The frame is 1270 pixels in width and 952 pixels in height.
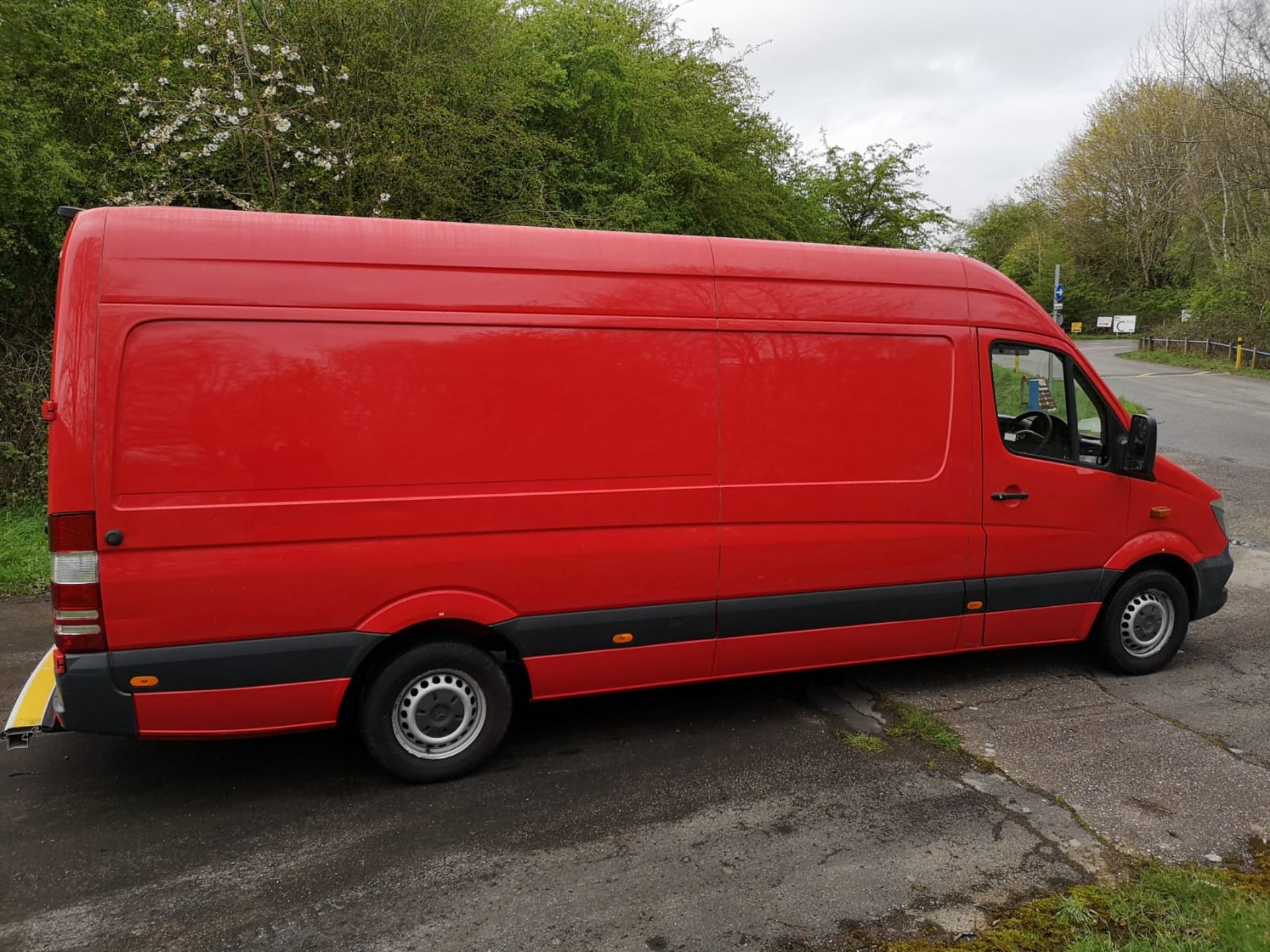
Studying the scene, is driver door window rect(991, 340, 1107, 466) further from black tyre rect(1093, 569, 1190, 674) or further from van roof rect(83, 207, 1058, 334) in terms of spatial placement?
van roof rect(83, 207, 1058, 334)

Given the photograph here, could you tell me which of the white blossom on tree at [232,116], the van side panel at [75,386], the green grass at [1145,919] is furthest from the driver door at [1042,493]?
the white blossom on tree at [232,116]

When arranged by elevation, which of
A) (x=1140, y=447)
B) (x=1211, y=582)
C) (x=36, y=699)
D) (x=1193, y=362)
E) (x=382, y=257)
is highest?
(x=1193, y=362)

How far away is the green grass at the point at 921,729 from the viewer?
14.3 ft

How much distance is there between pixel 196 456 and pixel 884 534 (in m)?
3.21

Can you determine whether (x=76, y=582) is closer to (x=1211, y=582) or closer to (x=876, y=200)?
(x=1211, y=582)

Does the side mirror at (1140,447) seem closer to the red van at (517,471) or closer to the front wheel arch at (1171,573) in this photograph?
the red van at (517,471)

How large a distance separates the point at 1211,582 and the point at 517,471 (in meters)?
4.34

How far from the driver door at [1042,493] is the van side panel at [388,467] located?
1.70m

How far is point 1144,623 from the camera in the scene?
5305 millimetres

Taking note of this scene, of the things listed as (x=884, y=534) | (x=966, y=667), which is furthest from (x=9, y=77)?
(x=966, y=667)

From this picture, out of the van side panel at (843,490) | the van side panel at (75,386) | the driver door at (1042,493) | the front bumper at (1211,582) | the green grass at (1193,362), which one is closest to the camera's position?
the van side panel at (75,386)

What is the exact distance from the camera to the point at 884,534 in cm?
457

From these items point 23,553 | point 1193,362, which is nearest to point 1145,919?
point 23,553

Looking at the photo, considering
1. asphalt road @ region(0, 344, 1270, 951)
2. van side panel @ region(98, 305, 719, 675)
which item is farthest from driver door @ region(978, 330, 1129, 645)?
van side panel @ region(98, 305, 719, 675)
